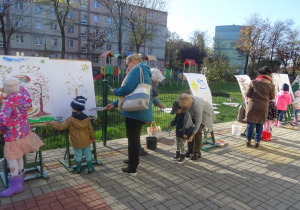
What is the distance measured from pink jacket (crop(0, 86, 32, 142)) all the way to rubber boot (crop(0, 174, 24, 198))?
541 mm

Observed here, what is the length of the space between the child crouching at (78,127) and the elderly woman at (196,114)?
162cm

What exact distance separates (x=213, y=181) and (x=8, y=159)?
9.87 ft

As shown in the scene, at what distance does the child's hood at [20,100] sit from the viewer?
287 centimetres

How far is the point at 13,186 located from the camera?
305 centimetres

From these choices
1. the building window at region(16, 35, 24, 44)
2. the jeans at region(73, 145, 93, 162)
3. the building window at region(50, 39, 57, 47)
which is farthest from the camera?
the building window at region(50, 39, 57, 47)

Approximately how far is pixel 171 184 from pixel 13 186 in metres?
2.22

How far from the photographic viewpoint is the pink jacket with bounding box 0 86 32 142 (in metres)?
2.81

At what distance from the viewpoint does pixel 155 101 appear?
4531 millimetres

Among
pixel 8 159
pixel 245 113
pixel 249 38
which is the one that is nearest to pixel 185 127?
pixel 245 113

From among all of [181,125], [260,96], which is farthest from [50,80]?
[260,96]

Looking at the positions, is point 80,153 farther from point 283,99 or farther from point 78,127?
point 283,99

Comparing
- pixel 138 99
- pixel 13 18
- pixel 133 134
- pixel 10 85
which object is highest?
pixel 13 18

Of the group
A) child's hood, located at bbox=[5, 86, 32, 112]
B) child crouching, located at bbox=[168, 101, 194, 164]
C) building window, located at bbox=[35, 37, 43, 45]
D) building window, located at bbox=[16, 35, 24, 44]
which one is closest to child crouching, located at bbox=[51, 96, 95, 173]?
child's hood, located at bbox=[5, 86, 32, 112]

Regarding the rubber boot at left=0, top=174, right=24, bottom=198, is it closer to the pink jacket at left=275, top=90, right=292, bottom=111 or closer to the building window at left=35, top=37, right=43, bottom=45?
the pink jacket at left=275, top=90, right=292, bottom=111
